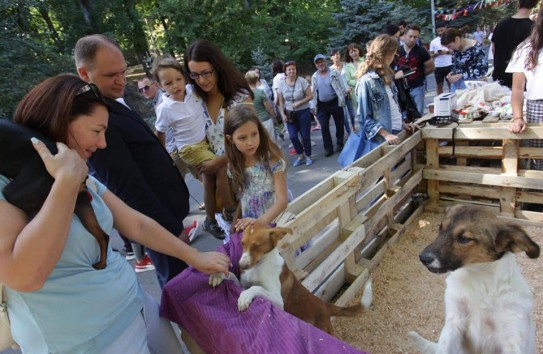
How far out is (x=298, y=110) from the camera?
25.3 ft

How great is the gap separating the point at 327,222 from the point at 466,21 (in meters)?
26.7

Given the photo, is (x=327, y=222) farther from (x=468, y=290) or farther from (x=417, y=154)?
(x=417, y=154)

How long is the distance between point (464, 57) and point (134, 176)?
7515 mm

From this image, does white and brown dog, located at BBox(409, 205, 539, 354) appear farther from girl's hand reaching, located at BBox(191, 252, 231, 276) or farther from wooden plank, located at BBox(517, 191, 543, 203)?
wooden plank, located at BBox(517, 191, 543, 203)

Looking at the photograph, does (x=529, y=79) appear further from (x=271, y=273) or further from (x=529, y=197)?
(x=271, y=273)

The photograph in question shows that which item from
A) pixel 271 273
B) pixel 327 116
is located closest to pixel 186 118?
pixel 271 273

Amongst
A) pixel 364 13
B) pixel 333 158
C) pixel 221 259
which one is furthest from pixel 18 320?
pixel 364 13

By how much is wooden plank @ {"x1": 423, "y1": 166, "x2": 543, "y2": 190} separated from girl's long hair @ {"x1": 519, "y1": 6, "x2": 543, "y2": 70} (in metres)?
1.21

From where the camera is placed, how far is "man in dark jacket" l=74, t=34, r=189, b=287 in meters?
1.84

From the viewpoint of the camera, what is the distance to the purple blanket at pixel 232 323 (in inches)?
48.6

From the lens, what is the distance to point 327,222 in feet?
9.78

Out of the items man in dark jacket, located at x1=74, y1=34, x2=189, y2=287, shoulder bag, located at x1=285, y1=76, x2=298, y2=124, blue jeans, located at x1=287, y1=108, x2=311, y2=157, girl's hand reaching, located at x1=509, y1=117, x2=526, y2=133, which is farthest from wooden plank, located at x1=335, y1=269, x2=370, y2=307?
shoulder bag, located at x1=285, y1=76, x2=298, y2=124

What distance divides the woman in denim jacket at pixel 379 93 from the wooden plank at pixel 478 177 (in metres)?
0.84

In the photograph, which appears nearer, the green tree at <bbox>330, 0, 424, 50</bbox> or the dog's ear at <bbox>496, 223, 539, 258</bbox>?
the dog's ear at <bbox>496, 223, 539, 258</bbox>
